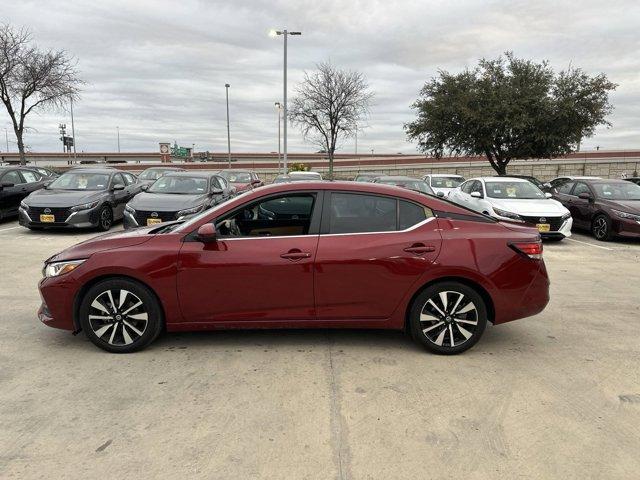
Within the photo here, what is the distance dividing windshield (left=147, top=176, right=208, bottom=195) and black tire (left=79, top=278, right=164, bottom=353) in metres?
7.29

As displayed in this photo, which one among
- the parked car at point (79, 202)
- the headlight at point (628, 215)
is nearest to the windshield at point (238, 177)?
the parked car at point (79, 202)

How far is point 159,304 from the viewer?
4.00 meters

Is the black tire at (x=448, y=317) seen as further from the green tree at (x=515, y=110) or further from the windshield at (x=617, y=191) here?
the green tree at (x=515, y=110)

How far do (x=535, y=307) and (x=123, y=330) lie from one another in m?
3.55

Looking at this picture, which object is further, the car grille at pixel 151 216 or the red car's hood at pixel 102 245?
the car grille at pixel 151 216

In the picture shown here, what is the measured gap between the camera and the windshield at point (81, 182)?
11.7 metres

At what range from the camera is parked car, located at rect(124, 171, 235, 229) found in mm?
9648

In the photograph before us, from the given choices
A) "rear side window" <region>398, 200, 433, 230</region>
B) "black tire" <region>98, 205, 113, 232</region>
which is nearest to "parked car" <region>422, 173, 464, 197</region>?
"black tire" <region>98, 205, 113, 232</region>

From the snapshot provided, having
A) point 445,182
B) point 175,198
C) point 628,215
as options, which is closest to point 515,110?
point 445,182

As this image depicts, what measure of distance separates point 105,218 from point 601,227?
11.8 meters

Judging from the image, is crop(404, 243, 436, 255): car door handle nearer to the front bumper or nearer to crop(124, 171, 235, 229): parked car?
crop(124, 171, 235, 229): parked car

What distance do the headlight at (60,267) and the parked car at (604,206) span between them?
36.7 ft

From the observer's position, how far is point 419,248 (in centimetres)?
398

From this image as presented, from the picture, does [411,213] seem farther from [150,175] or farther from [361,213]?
[150,175]
